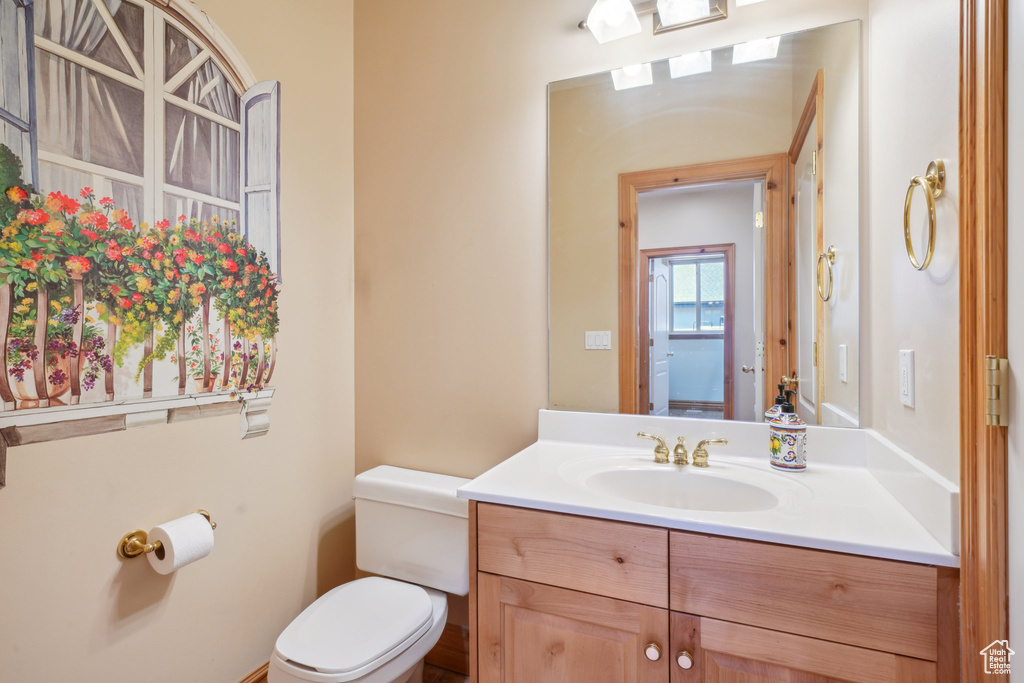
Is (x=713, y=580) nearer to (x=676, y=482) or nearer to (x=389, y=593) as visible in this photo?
(x=676, y=482)

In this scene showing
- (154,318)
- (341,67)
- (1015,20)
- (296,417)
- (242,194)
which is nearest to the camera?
(1015,20)

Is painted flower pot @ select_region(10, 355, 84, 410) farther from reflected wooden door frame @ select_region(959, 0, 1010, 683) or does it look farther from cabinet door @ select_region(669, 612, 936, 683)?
reflected wooden door frame @ select_region(959, 0, 1010, 683)

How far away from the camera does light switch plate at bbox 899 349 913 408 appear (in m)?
0.94

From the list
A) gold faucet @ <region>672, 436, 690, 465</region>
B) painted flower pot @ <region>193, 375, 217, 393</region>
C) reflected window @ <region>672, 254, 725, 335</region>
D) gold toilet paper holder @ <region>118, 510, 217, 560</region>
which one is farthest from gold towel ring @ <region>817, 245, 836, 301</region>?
gold toilet paper holder @ <region>118, 510, 217, 560</region>

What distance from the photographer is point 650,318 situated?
4.85 ft

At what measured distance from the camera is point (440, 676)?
168cm

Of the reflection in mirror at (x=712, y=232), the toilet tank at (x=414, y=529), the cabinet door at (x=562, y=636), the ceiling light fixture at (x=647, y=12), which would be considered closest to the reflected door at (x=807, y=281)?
the reflection in mirror at (x=712, y=232)

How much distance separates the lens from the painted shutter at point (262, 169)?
1.48 metres

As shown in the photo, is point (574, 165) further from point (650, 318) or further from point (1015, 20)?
point (1015, 20)

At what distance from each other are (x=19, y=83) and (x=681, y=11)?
1.61 meters

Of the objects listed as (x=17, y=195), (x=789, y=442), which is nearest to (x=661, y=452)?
(x=789, y=442)

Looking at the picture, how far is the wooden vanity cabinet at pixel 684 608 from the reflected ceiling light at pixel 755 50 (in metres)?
1.27

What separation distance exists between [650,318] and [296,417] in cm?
122

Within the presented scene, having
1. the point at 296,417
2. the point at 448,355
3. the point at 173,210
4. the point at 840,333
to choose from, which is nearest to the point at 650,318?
the point at 840,333
